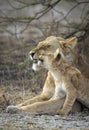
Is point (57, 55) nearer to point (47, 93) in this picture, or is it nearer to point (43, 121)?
point (47, 93)

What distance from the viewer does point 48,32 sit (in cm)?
1156

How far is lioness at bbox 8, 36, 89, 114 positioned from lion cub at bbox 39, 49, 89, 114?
0.32ft

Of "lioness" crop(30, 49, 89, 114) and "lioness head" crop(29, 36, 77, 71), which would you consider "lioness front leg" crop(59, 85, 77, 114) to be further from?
"lioness head" crop(29, 36, 77, 71)

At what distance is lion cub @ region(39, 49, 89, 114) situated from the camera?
8305mm

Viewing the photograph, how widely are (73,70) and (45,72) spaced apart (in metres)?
2.53

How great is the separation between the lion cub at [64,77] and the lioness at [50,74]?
10 cm

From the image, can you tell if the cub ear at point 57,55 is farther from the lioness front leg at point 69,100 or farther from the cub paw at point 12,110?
the cub paw at point 12,110

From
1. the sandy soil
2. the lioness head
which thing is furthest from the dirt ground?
the lioness head

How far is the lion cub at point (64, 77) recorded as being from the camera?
830cm

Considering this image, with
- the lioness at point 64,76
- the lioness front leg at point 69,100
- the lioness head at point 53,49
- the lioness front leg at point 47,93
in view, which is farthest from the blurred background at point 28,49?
the lioness front leg at point 69,100

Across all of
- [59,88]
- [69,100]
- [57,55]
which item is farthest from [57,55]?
[69,100]

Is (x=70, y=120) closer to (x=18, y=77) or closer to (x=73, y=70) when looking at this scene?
(x=73, y=70)

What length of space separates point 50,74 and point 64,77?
425 mm

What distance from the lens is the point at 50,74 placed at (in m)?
8.70
